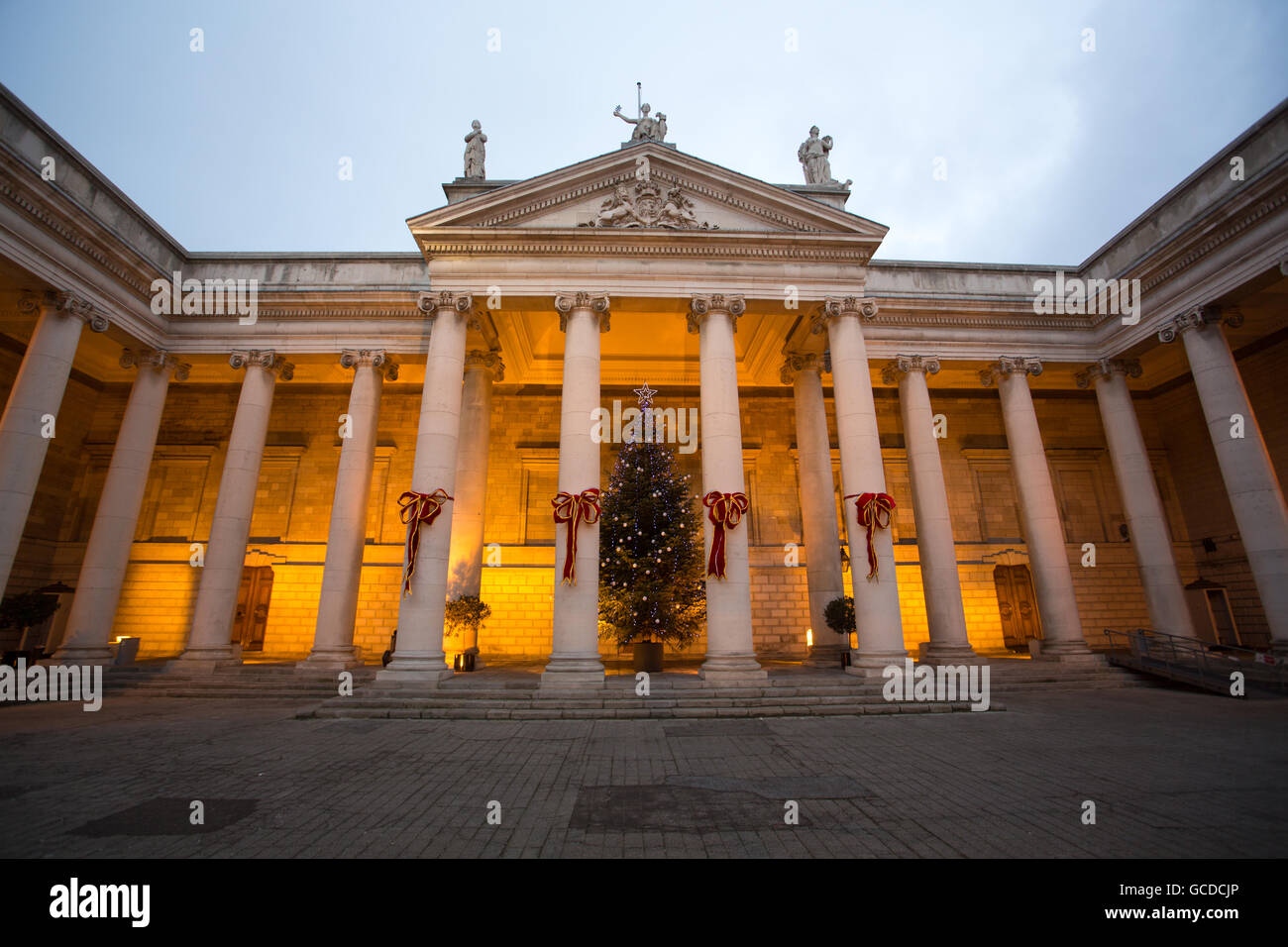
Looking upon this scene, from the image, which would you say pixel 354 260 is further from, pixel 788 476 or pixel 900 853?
pixel 900 853

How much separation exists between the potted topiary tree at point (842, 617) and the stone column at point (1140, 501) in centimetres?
850

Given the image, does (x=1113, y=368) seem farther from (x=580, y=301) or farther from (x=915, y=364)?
(x=580, y=301)

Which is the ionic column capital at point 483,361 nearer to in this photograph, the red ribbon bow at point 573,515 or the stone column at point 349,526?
the stone column at point 349,526

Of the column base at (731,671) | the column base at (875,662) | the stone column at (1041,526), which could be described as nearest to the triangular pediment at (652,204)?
the stone column at (1041,526)

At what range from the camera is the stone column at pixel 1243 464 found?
12547 millimetres

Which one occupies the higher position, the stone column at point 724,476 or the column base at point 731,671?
the stone column at point 724,476

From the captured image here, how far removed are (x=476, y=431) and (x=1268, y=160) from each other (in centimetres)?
2068

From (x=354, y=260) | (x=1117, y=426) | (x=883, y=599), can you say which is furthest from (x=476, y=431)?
(x=1117, y=426)

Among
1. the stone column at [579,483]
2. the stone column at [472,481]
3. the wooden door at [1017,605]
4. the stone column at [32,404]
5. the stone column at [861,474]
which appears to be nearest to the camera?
the stone column at [579,483]

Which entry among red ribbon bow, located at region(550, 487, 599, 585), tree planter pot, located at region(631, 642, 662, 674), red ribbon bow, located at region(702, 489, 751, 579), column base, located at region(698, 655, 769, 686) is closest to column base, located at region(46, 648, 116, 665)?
red ribbon bow, located at region(550, 487, 599, 585)

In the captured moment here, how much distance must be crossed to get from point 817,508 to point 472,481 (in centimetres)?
1032

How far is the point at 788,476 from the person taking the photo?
20.9 meters

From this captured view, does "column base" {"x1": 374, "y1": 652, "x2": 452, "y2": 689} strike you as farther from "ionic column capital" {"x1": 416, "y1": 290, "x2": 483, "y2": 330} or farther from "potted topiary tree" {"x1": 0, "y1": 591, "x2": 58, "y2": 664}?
"potted topiary tree" {"x1": 0, "y1": 591, "x2": 58, "y2": 664}
